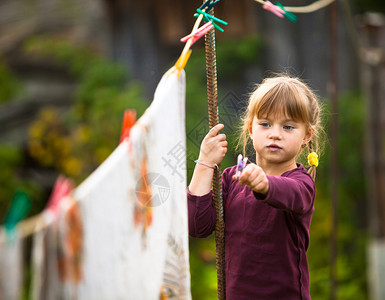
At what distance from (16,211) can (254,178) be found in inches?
17.4

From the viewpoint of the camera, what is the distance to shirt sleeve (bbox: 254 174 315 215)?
992 mm

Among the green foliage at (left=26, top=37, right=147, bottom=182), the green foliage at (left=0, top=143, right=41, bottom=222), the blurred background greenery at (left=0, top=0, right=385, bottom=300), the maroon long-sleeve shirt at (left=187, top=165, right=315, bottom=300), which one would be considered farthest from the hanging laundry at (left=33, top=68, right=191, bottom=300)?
the green foliage at (left=0, top=143, right=41, bottom=222)

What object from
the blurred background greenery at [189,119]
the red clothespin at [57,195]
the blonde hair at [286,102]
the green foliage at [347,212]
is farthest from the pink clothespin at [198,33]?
the green foliage at [347,212]

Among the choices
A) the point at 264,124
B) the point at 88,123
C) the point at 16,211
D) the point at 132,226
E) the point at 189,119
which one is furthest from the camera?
the point at 88,123

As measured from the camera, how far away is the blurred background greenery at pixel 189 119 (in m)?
4.48

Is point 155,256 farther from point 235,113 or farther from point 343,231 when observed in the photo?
point 343,231

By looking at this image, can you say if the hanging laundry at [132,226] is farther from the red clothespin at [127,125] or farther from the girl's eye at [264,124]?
the girl's eye at [264,124]

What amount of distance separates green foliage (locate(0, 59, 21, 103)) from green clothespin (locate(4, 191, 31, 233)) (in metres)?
5.86

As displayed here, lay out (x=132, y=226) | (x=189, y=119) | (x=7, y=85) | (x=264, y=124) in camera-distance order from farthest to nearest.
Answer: (x=7, y=85) < (x=189, y=119) < (x=264, y=124) < (x=132, y=226)

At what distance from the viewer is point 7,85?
20.7ft

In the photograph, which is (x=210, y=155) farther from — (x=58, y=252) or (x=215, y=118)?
(x=58, y=252)

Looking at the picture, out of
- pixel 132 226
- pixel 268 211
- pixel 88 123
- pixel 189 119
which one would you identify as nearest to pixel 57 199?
pixel 132 226

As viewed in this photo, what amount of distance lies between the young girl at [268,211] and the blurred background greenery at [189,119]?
9.61 feet

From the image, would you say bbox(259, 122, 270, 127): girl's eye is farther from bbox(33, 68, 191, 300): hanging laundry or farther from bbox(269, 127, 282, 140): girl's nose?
bbox(33, 68, 191, 300): hanging laundry
